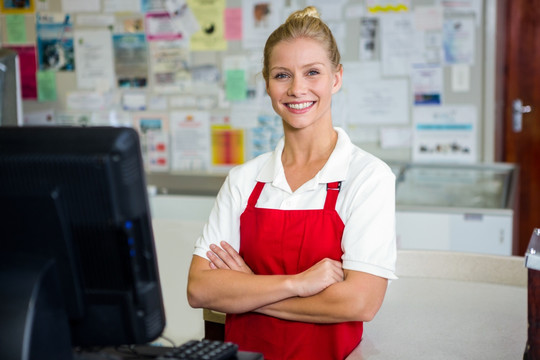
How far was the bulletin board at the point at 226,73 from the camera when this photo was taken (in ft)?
10.8

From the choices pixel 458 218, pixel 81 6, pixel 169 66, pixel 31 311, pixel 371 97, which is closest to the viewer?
pixel 31 311

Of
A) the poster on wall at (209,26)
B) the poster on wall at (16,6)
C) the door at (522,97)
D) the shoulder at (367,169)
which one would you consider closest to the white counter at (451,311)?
the shoulder at (367,169)

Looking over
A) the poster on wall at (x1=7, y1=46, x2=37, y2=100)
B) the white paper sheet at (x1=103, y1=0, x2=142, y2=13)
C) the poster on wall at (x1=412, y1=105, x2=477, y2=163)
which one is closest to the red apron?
the poster on wall at (x1=412, y1=105, x2=477, y2=163)

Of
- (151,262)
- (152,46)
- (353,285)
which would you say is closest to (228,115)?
(152,46)

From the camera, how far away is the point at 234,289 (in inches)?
54.9

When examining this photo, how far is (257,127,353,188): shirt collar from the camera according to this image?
146 cm

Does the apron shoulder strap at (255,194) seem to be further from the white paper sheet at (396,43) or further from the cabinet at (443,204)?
the white paper sheet at (396,43)

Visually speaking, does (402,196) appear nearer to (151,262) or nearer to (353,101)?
(353,101)

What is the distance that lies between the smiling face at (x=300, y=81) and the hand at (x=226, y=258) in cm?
32

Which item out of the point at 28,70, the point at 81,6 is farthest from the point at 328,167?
the point at 28,70

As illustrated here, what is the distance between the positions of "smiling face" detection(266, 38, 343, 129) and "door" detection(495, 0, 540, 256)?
217cm

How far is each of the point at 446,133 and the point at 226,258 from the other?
2.10m

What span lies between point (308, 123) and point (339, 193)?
0.59 ft

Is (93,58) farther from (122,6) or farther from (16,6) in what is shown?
(16,6)
